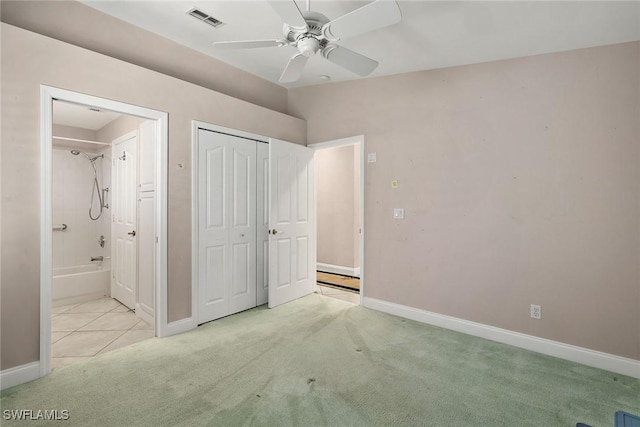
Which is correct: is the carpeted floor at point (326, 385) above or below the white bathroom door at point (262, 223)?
below

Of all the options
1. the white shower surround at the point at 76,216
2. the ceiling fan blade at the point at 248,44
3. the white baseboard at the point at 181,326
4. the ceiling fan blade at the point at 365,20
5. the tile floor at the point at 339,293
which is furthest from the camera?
the white shower surround at the point at 76,216

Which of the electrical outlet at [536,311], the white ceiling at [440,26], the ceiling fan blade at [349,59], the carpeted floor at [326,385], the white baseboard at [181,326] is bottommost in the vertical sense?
the carpeted floor at [326,385]

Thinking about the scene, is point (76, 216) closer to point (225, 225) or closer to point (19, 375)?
point (225, 225)

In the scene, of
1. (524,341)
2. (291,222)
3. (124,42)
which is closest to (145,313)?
(291,222)

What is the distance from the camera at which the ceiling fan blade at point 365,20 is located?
1.65 m

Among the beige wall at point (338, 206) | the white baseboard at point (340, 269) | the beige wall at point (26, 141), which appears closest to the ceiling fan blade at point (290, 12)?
the beige wall at point (26, 141)

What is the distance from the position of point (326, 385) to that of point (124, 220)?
332 cm

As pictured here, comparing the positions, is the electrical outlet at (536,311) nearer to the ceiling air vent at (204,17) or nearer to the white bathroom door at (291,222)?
the white bathroom door at (291,222)

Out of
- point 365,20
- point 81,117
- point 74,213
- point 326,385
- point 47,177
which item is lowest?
Answer: point 326,385

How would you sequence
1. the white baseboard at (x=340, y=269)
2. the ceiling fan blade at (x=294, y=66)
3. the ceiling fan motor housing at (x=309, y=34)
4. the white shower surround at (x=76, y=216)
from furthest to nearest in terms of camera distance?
the white baseboard at (x=340, y=269), the white shower surround at (x=76, y=216), the ceiling fan blade at (x=294, y=66), the ceiling fan motor housing at (x=309, y=34)

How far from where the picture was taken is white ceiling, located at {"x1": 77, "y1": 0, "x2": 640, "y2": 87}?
2223mm

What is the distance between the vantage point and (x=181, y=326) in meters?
3.03

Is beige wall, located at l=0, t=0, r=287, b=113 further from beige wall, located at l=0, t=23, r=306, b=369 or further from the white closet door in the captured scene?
the white closet door

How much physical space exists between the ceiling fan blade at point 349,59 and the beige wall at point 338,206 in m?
3.06
